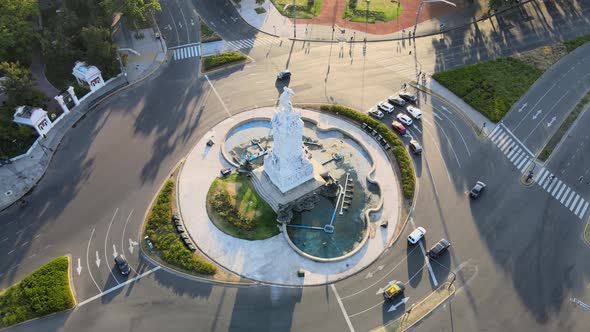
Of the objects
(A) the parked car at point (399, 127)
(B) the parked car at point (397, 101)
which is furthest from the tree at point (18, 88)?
(B) the parked car at point (397, 101)

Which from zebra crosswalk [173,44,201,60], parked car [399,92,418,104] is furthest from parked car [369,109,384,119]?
zebra crosswalk [173,44,201,60]

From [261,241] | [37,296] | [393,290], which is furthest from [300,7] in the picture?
[37,296]

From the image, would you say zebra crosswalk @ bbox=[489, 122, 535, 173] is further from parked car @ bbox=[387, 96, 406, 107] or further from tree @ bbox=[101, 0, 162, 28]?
tree @ bbox=[101, 0, 162, 28]

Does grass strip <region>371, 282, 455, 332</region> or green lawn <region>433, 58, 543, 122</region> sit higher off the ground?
green lawn <region>433, 58, 543, 122</region>

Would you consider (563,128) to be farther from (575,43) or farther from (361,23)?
(361,23)

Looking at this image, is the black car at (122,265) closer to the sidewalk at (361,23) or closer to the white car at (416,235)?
the white car at (416,235)
